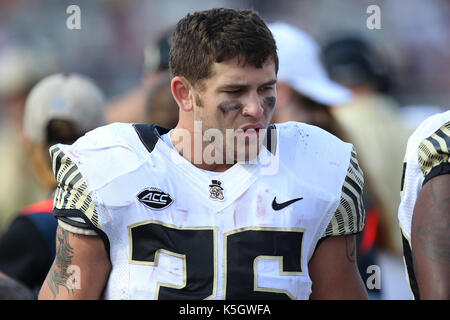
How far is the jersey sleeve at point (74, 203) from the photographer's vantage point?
2395 mm

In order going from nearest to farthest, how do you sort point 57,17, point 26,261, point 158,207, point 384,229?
point 158,207
point 26,261
point 384,229
point 57,17

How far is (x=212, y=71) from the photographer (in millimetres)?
2436

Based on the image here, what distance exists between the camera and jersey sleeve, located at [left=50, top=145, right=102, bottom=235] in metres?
2.39

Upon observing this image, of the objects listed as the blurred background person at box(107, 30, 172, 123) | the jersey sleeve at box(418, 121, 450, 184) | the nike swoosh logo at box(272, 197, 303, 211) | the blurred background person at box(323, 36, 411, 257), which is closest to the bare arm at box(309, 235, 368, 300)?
the nike swoosh logo at box(272, 197, 303, 211)

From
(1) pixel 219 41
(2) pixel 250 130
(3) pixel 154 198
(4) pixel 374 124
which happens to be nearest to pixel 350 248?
(2) pixel 250 130

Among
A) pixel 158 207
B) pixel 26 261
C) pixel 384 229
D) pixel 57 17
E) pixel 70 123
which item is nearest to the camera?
pixel 158 207

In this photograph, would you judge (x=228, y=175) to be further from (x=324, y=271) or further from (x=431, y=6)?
(x=431, y=6)

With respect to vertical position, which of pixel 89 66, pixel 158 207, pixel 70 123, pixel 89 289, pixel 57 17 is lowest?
pixel 89 289

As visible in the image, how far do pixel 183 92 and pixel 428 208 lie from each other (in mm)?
833

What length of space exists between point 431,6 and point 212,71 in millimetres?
→ 5826

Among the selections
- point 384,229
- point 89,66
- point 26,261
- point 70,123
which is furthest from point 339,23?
point 26,261

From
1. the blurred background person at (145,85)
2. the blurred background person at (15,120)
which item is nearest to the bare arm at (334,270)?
the blurred background person at (145,85)

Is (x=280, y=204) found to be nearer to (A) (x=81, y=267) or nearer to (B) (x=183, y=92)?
(B) (x=183, y=92)

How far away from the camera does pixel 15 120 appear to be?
5.20 metres
